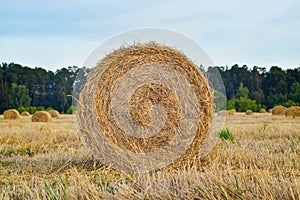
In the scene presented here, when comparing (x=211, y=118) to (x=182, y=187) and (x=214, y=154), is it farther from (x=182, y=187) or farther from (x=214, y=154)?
(x=182, y=187)

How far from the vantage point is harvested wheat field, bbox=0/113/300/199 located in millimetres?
2629

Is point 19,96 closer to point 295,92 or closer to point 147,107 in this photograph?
point 295,92

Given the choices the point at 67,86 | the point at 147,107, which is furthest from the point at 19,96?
the point at 147,107

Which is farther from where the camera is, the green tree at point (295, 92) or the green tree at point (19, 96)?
the green tree at point (19, 96)

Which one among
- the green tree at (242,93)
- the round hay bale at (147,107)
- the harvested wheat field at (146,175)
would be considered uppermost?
the green tree at (242,93)

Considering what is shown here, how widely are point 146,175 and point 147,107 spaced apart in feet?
4.31

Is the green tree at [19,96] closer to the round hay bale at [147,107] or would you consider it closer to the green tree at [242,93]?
the green tree at [242,93]

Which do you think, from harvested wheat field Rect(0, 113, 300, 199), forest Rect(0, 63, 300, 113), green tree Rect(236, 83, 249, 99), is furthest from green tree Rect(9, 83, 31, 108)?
harvested wheat field Rect(0, 113, 300, 199)

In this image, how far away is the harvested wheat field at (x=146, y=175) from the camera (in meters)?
2.63

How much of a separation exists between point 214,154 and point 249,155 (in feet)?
1.40

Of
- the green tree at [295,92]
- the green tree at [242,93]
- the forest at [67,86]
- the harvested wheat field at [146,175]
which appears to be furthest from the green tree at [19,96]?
the harvested wheat field at [146,175]

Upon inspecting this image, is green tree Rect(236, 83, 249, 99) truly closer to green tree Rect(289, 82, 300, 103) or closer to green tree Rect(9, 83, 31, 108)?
green tree Rect(289, 82, 300, 103)

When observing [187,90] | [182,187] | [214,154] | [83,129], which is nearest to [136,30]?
[187,90]

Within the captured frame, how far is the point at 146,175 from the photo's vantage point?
3.58 m
